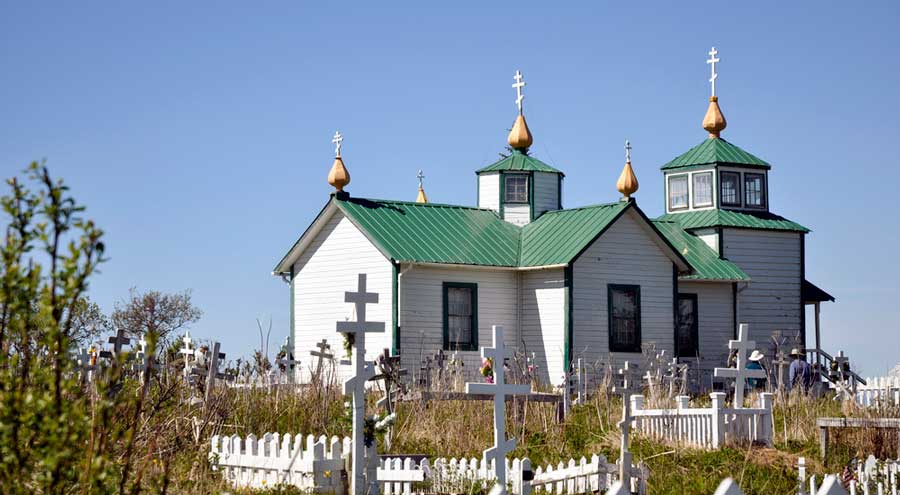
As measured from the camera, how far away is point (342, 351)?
27922 millimetres

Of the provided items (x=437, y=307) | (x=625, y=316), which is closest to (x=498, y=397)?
(x=437, y=307)

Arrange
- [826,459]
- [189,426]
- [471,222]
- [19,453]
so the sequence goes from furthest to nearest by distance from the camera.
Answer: [471,222] < [826,459] < [189,426] < [19,453]

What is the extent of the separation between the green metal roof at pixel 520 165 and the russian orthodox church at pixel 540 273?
1.6 inches

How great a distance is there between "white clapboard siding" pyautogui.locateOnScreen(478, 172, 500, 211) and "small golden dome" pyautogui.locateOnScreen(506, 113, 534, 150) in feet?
4.37

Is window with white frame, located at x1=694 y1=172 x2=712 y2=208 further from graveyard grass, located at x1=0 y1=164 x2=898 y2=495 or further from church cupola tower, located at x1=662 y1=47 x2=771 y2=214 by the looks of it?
graveyard grass, located at x1=0 y1=164 x2=898 y2=495

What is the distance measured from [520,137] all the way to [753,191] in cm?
615

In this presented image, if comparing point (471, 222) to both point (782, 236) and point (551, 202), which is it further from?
point (782, 236)

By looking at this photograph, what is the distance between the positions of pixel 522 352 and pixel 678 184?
8365 mm

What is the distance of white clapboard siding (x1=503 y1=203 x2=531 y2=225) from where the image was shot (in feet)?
102

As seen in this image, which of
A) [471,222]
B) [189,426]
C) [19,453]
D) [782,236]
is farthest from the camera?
[782,236]

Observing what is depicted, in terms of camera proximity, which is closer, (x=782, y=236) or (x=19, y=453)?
(x=19, y=453)

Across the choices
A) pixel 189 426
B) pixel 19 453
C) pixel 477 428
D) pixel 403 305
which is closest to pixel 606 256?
pixel 403 305

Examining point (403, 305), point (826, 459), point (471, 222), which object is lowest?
point (826, 459)

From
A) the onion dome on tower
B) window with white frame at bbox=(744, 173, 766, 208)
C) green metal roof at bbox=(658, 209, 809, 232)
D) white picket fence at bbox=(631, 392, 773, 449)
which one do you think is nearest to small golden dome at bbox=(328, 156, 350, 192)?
the onion dome on tower
